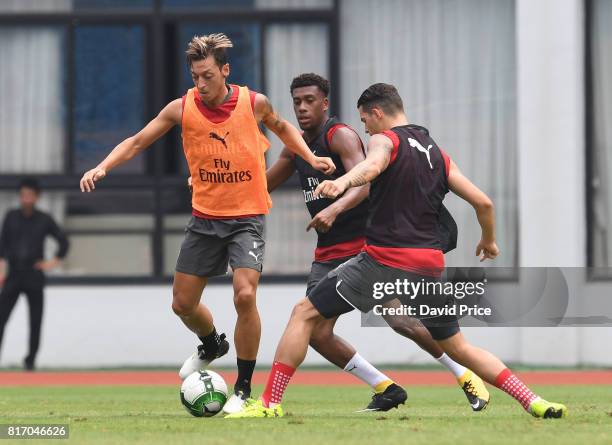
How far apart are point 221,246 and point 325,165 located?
92cm

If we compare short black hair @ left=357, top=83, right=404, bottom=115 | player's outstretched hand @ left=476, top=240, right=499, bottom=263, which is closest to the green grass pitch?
player's outstretched hand @ left=476, top=240, right=499, bottom=263

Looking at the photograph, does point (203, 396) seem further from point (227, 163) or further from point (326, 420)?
point (227, 163)

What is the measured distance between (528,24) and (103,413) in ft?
28.2

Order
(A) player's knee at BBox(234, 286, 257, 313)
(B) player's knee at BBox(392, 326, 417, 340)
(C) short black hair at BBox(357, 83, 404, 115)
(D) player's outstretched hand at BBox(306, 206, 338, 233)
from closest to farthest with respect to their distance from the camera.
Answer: (C) short black hair at BBox(357, 83, 404, 115)
(D) player's outstretched hand at BBox(306, 206, 338, 233)
(A) player's knee at BBox(234, 286, 257, 313)
(B) player's knee at BBox(392, 326, 417, 340)

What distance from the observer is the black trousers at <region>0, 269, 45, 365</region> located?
16.2 m

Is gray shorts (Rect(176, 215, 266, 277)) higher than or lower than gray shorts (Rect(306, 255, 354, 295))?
higher

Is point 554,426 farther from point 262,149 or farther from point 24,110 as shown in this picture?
point 24,110

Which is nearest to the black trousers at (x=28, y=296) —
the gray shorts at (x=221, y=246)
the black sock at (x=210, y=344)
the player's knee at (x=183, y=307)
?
the black sock at (x=210, y=344)

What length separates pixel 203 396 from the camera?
8.95 meters

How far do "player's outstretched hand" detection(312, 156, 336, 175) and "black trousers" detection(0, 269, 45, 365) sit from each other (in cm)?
783

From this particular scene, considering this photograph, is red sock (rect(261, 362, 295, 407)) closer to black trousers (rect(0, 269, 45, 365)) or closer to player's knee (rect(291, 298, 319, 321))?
player's knee (rect(291, 298, 319, 321))

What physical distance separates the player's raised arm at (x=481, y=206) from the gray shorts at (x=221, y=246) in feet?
4.81

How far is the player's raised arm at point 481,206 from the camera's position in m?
8.23

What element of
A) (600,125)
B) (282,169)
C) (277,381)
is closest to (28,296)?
(600,125)
